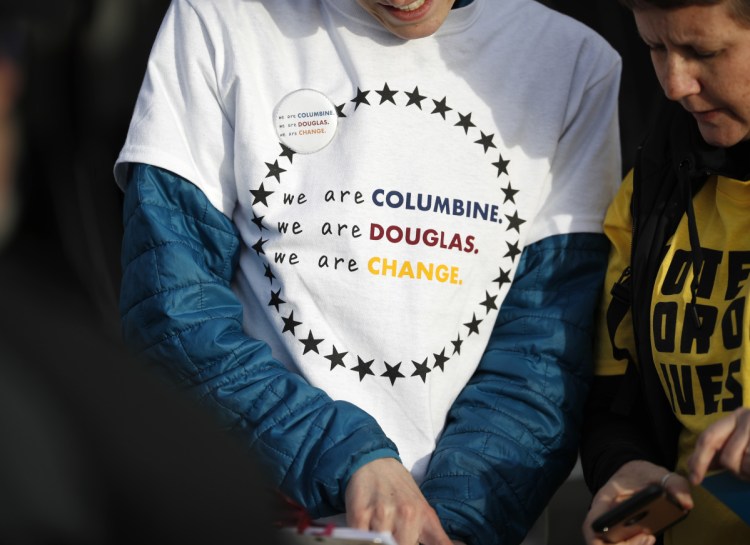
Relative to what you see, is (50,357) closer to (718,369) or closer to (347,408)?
(347,408)

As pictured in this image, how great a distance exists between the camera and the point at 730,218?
8.11 feet

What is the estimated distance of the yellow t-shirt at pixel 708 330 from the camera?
2408mm

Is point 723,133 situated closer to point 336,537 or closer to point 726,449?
point 726,449

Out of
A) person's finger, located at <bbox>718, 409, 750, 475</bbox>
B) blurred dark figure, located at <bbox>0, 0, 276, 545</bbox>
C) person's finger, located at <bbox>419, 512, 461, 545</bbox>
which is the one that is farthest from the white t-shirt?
blurred dark figure, located at <bbox>0, 0, 276, 545</bbox>

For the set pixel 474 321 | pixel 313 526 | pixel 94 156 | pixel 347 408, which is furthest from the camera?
pixel 94 156

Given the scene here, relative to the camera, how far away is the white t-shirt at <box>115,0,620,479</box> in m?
2.58

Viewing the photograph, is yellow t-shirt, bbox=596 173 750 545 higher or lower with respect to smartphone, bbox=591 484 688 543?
higher

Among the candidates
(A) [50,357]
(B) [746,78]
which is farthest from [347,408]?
(A) [50,357]

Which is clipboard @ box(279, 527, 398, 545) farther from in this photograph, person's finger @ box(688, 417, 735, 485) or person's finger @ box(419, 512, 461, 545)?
person's finger @ box(688, 417, 735, 485)

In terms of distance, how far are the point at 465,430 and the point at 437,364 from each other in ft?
0.45

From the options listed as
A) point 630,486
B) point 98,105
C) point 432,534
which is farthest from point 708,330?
point 98,105

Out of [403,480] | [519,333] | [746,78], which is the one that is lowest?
[403,480]

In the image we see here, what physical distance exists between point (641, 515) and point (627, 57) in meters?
2.12

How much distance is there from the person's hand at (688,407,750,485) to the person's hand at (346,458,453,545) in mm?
473
